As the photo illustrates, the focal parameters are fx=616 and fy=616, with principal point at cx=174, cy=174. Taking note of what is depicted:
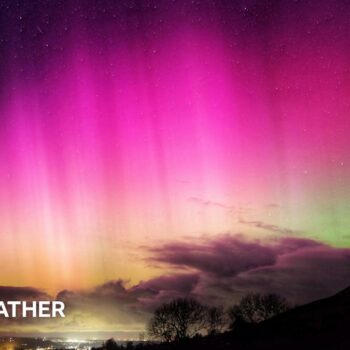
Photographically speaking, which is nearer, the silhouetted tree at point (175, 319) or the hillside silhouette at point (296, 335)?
the hillside silhouette at point (296, 335)

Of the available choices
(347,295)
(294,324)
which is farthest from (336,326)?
(347,295)

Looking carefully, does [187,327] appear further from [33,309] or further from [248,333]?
[248,333]

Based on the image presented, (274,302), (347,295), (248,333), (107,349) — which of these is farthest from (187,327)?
(248,333)

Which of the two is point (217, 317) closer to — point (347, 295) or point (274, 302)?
point (274, 302)

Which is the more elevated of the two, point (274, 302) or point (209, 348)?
point (274, 302)

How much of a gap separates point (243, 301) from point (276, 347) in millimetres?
85119

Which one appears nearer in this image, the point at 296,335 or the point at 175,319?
the point at 296,335

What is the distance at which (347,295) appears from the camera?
8744 centimetres

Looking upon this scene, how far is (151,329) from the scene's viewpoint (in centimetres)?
12531

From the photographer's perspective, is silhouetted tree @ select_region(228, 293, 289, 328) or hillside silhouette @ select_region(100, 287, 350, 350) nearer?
hillside silhouette @ select_region(100, 287, 350, 350)

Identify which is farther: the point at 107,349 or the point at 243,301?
the point at 243,301

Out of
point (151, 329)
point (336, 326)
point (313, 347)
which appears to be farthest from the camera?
point (151, 329)

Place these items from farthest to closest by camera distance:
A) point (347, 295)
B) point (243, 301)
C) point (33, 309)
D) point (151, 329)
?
point (243, 301) → point (151, 329) → point (347, 295) → point (33, 309)

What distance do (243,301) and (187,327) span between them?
1493 centimetres
